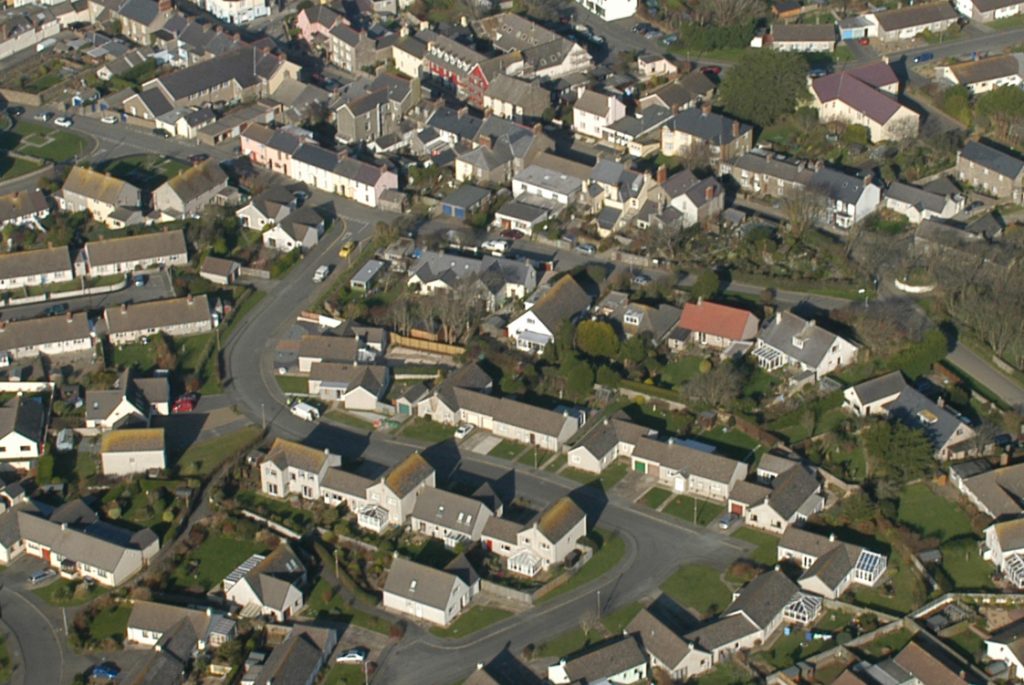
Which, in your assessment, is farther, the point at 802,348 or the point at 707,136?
the point at 707,136

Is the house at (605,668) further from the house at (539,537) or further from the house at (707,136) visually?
the house at (707,136)

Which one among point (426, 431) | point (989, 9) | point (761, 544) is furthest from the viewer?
point (989, 9)

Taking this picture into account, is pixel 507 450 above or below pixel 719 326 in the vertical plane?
below

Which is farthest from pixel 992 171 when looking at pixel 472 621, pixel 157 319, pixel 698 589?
pixel 157 319

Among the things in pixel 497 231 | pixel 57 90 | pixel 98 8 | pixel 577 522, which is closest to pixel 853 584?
pixel 577 522

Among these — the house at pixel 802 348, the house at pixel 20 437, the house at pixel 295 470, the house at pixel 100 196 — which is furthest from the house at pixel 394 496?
the house at pixel 100 196

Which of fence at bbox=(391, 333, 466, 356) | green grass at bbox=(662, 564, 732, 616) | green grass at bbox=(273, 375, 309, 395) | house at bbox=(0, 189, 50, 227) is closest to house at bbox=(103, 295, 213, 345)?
green grass at bbox=(273, 375, 309, 395)

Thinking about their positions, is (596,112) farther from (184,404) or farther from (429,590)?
(429,590)

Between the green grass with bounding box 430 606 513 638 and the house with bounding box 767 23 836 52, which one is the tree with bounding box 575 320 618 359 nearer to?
the green grass with bounding box 430 606 513 638
